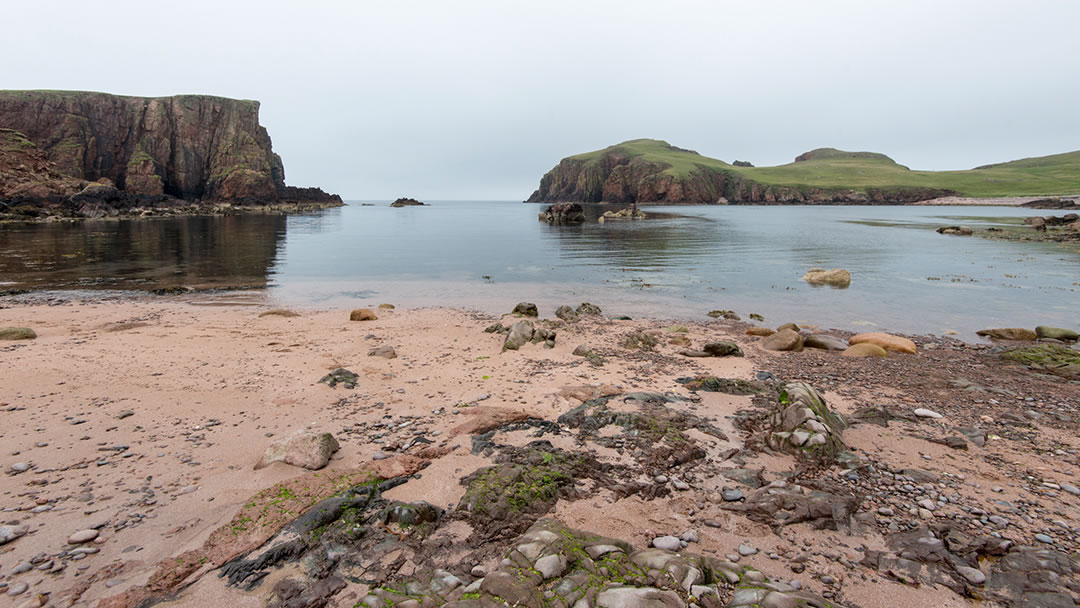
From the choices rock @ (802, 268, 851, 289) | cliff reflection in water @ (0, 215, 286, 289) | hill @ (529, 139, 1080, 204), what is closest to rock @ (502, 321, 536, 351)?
cliff reflection in water @ (0, 215, 286, 289)

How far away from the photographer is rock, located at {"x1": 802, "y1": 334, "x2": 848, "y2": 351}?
13250 mm

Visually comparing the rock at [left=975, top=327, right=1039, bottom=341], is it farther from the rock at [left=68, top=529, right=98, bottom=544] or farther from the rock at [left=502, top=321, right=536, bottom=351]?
the rock at [left=68, top=529, right=98, bottom=544]

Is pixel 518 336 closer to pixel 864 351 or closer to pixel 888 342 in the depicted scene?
pixel 864 351

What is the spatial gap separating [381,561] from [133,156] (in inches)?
5907

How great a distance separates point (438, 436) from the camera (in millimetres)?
7207

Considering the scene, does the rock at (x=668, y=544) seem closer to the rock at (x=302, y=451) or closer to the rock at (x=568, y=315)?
the rock at (x=302, y=451)

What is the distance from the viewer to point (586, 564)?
163 inches

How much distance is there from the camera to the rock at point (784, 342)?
1310 cm

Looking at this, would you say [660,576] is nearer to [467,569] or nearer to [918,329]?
[467,569]

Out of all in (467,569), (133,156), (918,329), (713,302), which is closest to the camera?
(467,569)

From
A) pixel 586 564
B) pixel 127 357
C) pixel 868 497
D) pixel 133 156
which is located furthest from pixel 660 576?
pixel 133 156

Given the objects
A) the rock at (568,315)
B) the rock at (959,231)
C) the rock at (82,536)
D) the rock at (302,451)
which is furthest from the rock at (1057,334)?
the rock at (959,231)

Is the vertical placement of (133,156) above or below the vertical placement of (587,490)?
above

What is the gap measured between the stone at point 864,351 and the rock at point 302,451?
13134 mm
